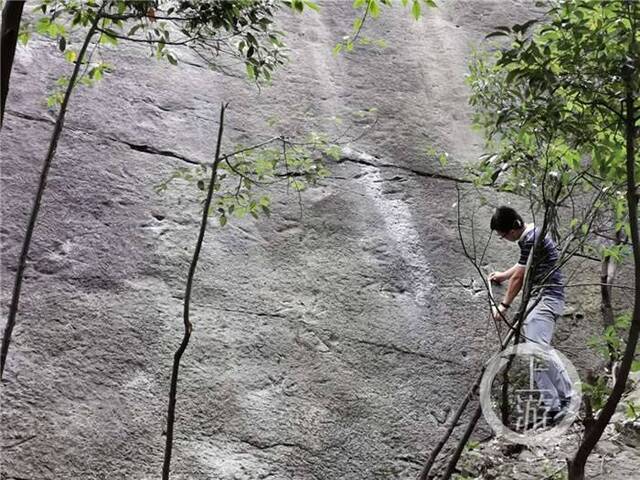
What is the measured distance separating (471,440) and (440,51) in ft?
19.2

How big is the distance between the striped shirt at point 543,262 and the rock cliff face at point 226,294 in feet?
3.66

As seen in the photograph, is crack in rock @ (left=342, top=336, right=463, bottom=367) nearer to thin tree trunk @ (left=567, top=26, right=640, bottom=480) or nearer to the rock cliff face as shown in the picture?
the rock cliff face

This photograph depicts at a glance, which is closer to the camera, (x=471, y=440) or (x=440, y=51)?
(x=471, y=440)

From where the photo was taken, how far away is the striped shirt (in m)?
4.19

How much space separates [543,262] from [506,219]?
594 mm

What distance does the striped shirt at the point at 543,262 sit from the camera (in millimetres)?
4195

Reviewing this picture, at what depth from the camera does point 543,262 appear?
4.58 meters

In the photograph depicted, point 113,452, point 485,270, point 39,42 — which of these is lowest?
point 113,452

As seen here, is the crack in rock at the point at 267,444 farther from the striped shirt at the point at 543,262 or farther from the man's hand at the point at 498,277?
the man's hand at the point at 498,277

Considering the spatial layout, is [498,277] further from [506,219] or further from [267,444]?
[267,444]

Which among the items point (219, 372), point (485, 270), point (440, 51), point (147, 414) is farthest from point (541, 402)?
point (440, 51)

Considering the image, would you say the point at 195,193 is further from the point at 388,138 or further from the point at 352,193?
the point at 388,138

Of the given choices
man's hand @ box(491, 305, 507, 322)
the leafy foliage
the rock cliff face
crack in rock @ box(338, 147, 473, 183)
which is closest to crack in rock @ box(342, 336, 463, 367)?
the rock cliff face

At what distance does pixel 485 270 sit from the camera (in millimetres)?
6715
